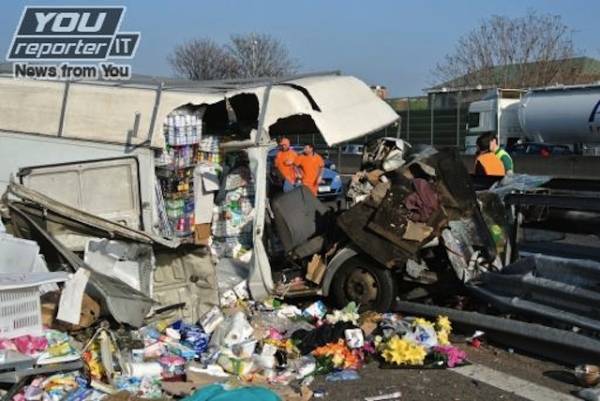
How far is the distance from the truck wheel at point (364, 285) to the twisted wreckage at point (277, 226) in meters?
0.01

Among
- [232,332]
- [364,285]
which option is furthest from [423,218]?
[232,332]

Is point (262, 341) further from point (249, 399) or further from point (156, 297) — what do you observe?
point (249, 399)

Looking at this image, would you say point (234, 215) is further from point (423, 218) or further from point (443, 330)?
point (443, 330)

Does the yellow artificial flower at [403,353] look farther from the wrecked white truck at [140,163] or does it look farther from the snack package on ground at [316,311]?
the wrecked white truck at [140,163]

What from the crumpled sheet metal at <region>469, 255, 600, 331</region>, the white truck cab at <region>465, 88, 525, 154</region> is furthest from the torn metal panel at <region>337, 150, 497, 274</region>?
the white truck cab at <region>465, 88, 525, 154</region>

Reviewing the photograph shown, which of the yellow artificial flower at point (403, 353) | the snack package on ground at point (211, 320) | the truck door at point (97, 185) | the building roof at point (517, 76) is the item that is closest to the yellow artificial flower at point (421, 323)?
the yellow artificial flower at point (403, 353)

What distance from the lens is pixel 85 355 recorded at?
5934 mm

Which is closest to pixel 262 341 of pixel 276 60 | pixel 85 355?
pixel 85 355

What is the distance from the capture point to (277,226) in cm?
802

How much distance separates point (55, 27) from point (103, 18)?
1.02 m

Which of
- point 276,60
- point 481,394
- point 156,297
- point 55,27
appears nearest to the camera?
point 481,394

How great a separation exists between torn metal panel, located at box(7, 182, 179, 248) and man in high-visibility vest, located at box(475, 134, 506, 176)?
13.6ft

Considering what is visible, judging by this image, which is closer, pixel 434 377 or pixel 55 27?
pixel 434 377

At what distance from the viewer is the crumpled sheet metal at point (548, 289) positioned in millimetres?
6141
